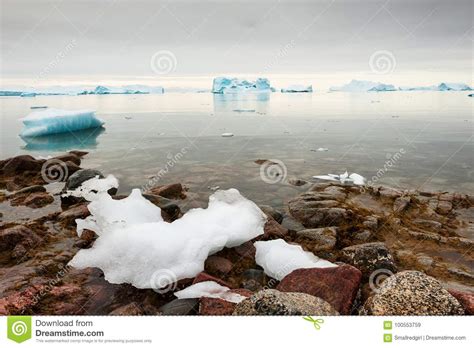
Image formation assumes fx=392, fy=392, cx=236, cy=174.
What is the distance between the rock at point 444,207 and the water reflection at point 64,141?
49.3ft

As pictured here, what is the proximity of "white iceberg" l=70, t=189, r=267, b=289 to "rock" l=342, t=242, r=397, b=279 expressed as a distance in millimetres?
1722

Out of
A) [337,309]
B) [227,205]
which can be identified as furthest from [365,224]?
[337,309]

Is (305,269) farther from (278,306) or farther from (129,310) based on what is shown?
(129,310)

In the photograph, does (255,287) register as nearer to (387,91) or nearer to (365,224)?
(365,224)

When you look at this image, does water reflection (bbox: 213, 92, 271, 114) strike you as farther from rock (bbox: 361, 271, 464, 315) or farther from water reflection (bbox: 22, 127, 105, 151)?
rock (bbox: 361, 271, 464, 315)

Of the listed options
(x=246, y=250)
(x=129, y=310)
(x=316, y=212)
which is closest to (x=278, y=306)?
(x=129, y=310)

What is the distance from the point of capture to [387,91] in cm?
9250

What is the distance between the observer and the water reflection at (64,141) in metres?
18.8

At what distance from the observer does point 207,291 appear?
5.57 m

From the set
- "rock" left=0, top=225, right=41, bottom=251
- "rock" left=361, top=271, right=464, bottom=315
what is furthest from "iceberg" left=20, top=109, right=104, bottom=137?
"rock" left=361, top=271, right=464, bottom=315

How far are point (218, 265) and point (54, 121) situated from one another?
1787 centimetres

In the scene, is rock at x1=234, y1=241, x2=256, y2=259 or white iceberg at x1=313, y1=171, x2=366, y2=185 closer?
rock at x1=234, y1=241, x2=256, y2=259

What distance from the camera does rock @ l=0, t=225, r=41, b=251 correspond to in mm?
7023

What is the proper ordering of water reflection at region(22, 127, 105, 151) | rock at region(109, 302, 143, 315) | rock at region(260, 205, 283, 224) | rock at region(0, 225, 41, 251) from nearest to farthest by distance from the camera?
rock at region(109, 302, 143, 315) < rock at region(0, 225, 41, 251) < rock at region(260, 205, 283, 224) < water reflection at region(22, 127, 105, 151)
